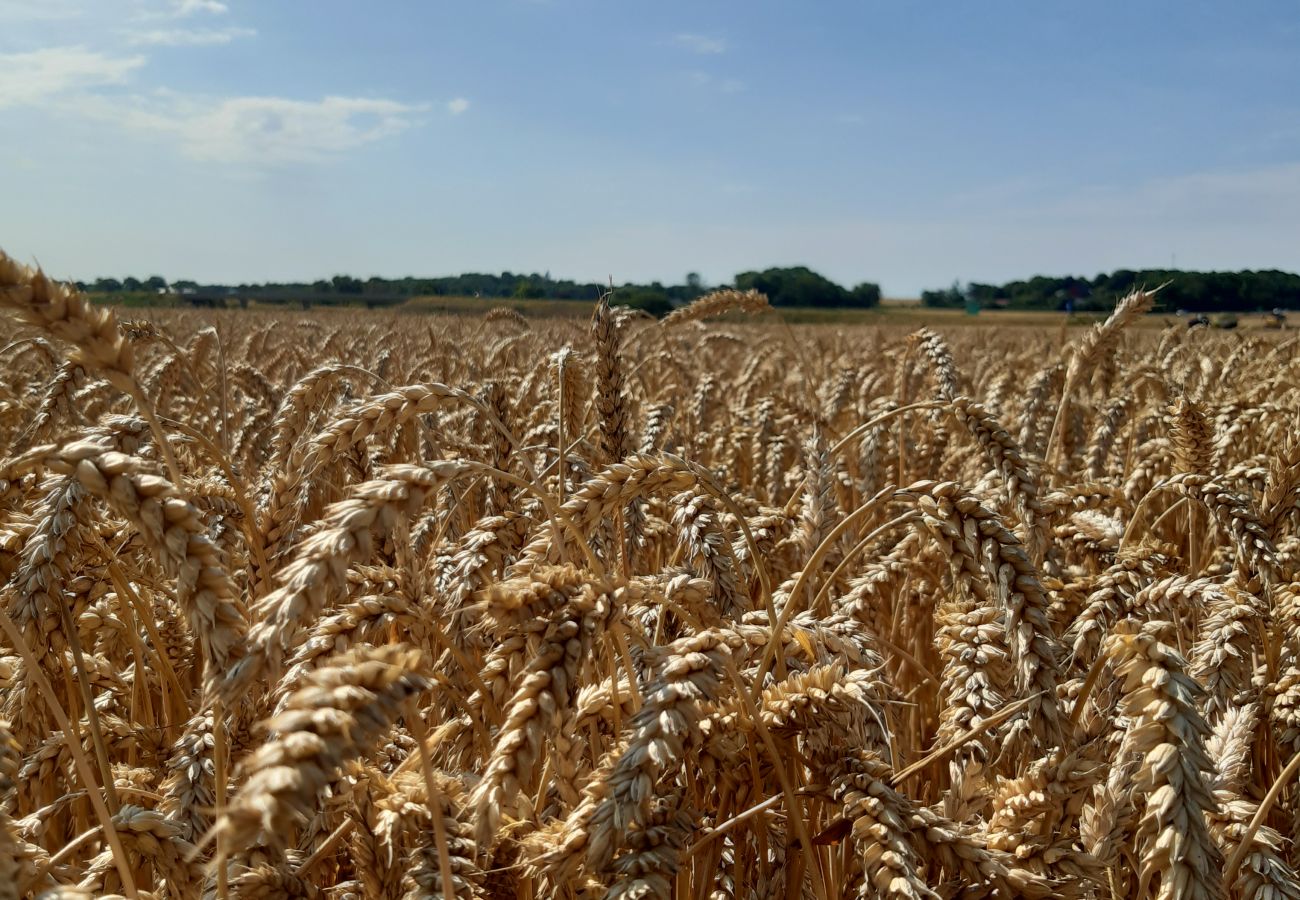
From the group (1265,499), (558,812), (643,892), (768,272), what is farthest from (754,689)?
(768,272)

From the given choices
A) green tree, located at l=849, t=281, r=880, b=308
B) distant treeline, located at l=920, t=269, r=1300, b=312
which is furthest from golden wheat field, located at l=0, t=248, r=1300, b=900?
green tree, located at l=849, t=281, r=880, b=308

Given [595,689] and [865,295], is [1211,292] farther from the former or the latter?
[595,689]

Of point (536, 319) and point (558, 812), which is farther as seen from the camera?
point (536, 319)

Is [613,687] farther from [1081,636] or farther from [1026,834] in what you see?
[1081,636]

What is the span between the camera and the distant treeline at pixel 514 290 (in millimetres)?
7246

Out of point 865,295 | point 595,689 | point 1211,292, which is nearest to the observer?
point 595,689

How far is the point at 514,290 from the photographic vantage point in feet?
20.4

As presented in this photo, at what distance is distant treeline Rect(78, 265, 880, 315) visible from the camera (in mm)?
7246

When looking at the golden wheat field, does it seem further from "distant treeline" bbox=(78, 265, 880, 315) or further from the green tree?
the green tree

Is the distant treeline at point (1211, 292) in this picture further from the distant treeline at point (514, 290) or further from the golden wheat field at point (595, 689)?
the golden wheat field at point (595, 689)

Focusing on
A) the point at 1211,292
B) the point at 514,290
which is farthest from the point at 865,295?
the point at 514,290

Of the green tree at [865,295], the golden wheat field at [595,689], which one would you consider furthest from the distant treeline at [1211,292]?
the golden wheat field at [595,689]

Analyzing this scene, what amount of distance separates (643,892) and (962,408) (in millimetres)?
1323

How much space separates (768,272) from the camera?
63.6 metres
